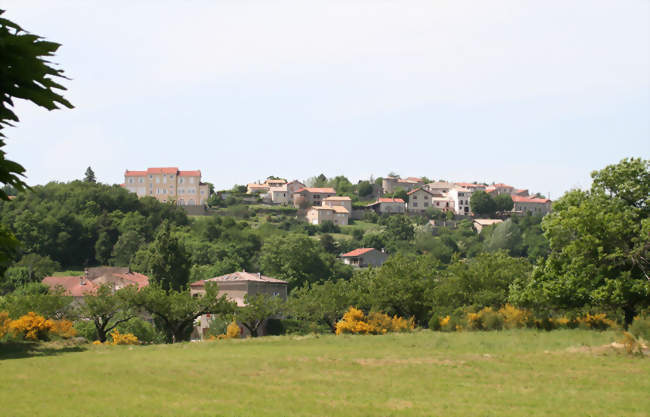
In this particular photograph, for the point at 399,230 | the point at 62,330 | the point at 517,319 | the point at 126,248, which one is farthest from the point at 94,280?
the point at 399,230

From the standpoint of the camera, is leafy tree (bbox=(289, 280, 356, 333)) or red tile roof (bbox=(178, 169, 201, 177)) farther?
red tile roof (bbox=(178, 169, 201, 177))

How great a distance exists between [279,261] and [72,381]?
317 ft

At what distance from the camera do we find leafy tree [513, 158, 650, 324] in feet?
120

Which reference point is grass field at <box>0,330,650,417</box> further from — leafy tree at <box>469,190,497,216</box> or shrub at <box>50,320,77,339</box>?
leafy tree at <box>469,190,497,216</box>

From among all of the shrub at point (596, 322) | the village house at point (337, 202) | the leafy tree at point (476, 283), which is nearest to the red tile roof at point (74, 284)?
the leafy tree at point (476, 283)

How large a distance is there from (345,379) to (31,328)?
25289 mm

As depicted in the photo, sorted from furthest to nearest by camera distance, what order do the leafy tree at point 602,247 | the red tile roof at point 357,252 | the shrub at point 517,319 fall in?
the red tile roof at point 357,252
the shrub at point 517,319
the leafy tree at point 602,247

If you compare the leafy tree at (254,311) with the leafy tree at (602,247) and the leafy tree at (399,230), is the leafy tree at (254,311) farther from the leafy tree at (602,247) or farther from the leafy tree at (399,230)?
the leafy tree at (399,230)

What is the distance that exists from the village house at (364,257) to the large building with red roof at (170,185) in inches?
2129

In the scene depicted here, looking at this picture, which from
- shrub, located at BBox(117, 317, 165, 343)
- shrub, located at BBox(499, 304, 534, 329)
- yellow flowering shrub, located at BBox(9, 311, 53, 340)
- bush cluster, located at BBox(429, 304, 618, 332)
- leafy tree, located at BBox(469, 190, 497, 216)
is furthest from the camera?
leafy tree, located at BBox(469, 190, 497, 216)

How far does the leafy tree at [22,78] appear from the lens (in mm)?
3711

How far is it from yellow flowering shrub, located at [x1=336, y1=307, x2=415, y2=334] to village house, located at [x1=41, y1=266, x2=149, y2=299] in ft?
159

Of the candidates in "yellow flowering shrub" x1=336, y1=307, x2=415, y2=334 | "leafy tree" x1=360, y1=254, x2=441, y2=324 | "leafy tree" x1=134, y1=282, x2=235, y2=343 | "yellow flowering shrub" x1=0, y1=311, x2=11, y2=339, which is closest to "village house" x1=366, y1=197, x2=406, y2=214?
"leafy tree" x1=360, y1=254, x2=441, y2=324

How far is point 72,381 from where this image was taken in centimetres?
2662
